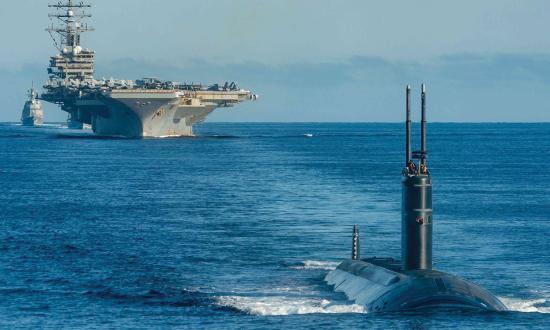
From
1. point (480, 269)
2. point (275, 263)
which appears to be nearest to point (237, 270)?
point (275, 263)

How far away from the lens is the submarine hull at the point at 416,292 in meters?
33.4

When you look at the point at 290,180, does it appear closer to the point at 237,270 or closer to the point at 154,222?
the point at 154,222

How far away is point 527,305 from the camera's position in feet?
129

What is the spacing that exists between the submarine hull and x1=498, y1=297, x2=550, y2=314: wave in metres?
2.30

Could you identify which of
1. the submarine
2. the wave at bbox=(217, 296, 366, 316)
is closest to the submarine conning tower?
the submarine

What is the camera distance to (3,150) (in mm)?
190500

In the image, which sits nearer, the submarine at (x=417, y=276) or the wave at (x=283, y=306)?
the submarine at (x=417, y=276)

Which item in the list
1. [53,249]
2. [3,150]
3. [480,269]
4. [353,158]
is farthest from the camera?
[3,150]

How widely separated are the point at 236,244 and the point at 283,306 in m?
18.9

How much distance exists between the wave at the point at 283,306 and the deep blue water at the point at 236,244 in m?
0.07

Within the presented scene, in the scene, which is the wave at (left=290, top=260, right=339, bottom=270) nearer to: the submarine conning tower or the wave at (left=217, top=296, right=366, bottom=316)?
the wave at (left=217, top=296, right=366, bottom=316)

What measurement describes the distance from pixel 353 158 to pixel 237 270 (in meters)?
115

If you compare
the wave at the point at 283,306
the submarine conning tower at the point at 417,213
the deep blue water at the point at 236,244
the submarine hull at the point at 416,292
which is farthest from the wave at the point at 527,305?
the wave at the point at 283,306

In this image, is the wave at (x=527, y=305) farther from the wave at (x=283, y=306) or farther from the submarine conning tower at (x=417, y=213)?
the wave at (x=283, y=306)
